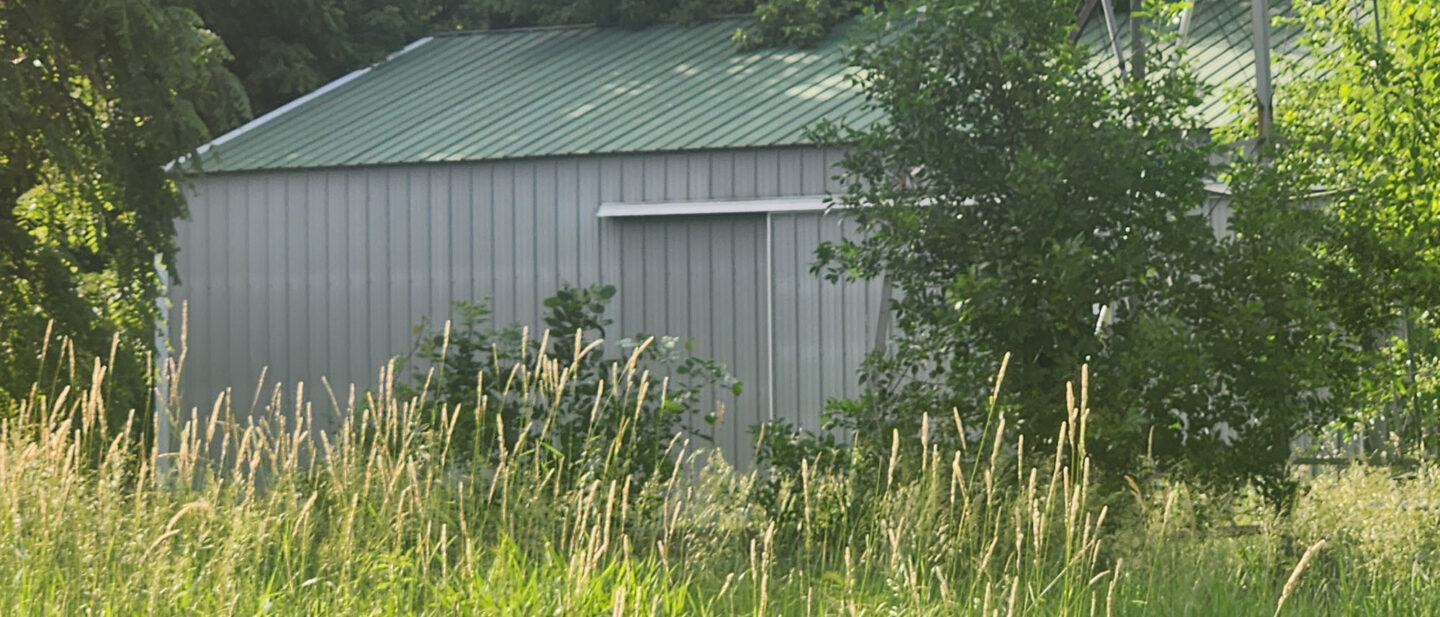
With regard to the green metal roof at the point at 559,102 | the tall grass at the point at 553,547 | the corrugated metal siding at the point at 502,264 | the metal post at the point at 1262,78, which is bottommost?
the tall grass at the point at 553,547

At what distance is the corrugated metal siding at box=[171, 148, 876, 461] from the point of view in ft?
42.3

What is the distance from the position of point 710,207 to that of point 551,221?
4.65 feet

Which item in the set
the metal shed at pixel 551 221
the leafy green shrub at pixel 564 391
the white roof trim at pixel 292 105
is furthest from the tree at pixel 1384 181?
the white roof trim at pixel 292 105

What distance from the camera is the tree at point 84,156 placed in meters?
9.80

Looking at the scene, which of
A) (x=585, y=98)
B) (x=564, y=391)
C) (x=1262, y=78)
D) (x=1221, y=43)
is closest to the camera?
(x=1262, y=78)

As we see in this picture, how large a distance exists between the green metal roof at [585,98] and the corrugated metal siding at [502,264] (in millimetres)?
231

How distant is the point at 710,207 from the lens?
1297cm

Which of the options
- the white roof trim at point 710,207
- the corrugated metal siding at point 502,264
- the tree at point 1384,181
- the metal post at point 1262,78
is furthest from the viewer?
the corrugated metal siding at point 502,264

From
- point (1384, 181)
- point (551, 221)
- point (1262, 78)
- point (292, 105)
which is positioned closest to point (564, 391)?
point (1262, 78)

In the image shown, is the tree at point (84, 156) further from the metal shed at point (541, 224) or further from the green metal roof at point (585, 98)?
the green metal roof at point (585, 98)

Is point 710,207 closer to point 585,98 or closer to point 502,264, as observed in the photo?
point 502,264

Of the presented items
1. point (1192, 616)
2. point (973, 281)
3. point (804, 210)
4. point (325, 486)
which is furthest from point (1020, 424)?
point (804, 210)

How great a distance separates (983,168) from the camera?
6988 millimetres

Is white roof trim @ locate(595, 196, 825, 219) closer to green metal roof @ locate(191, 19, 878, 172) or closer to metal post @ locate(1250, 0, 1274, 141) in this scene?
green metal roof @ locate(191, 19, 878, 172)
